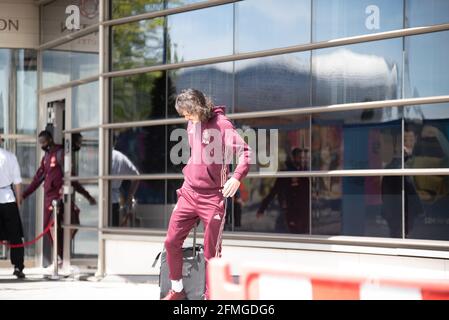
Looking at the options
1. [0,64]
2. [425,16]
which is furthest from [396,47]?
[0,64]

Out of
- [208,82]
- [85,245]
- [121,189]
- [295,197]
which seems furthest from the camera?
[85,245]

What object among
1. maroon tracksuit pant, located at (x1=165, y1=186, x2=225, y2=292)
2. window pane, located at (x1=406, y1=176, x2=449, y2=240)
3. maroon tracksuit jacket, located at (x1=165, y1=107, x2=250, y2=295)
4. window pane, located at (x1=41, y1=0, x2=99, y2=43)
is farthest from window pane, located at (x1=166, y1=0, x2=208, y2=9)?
window pane, located at (x1=406, y1=176, x2=449, y2=240)

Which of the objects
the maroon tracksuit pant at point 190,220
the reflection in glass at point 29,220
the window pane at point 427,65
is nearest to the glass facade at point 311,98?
the window pane at point 427,65

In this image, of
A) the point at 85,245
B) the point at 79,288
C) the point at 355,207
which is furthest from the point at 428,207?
the point at 85,245

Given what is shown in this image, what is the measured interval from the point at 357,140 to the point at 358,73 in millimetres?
646

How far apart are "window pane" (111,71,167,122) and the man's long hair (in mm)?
3014

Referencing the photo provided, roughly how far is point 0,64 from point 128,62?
3.23 metres

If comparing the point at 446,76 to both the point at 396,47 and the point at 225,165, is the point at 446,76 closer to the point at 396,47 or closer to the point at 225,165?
the point at 396,47

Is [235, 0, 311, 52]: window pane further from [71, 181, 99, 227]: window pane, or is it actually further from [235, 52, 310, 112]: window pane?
[71, 181, 99, 227]: window pane

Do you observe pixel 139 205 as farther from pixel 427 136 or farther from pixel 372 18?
pixel 427 136

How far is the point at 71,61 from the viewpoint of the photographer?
1235 centimetres

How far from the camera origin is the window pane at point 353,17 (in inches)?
328

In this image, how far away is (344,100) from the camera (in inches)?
343

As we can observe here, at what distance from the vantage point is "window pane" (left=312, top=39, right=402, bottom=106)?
27.3ft
